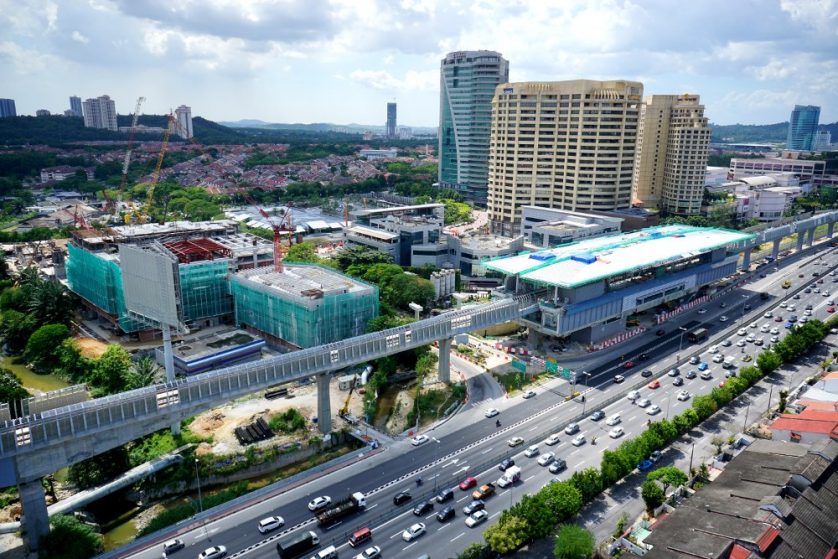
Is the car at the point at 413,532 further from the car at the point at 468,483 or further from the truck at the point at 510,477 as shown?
the truck at the point at 510,477

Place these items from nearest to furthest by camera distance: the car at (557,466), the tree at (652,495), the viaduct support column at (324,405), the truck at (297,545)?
the truck at (297,545)
the tree at (652,495)
the car at (557,466)
the viaduct support column at (324,405)

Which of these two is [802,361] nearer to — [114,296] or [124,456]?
[124,456]

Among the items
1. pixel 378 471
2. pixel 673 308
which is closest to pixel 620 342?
pixel 673 308

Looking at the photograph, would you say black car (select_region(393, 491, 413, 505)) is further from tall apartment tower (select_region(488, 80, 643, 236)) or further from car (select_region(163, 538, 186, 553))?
tall apartment tower (select_region(488, 80, 643, 236))

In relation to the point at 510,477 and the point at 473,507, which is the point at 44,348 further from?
the point at 510,477

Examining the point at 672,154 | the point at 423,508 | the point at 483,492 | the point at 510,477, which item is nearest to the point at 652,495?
the point at 510,477

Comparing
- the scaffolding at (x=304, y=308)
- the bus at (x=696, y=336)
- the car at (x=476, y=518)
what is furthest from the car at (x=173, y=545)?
the bus at (x=696, y=336)
